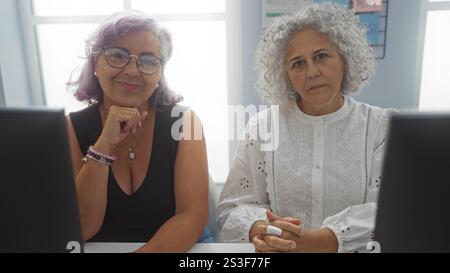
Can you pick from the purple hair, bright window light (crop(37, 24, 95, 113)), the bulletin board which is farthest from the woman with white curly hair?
bright window light (crop(37, 24, 95, 113))

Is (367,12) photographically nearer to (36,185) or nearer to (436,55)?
(436,55)

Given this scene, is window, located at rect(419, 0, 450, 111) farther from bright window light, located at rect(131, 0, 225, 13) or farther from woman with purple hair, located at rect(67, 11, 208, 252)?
woman with purple hair, located at rect(67, 11, 208, 252)

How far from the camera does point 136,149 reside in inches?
43.3

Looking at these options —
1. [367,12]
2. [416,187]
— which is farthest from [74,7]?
[416,187]

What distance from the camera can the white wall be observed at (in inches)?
89.3

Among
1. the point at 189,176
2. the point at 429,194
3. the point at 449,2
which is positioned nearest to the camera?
the point at 429,194

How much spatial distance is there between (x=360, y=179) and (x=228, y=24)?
150cm

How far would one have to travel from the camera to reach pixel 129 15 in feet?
3.42

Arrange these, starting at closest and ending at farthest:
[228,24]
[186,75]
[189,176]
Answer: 1. [189,176]
2. [228,24]
3. [186,75]

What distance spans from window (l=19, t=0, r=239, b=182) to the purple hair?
1.10 m

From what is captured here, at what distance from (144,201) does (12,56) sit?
1857 millimetres

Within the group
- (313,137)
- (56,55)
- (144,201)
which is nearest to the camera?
(144,201)
